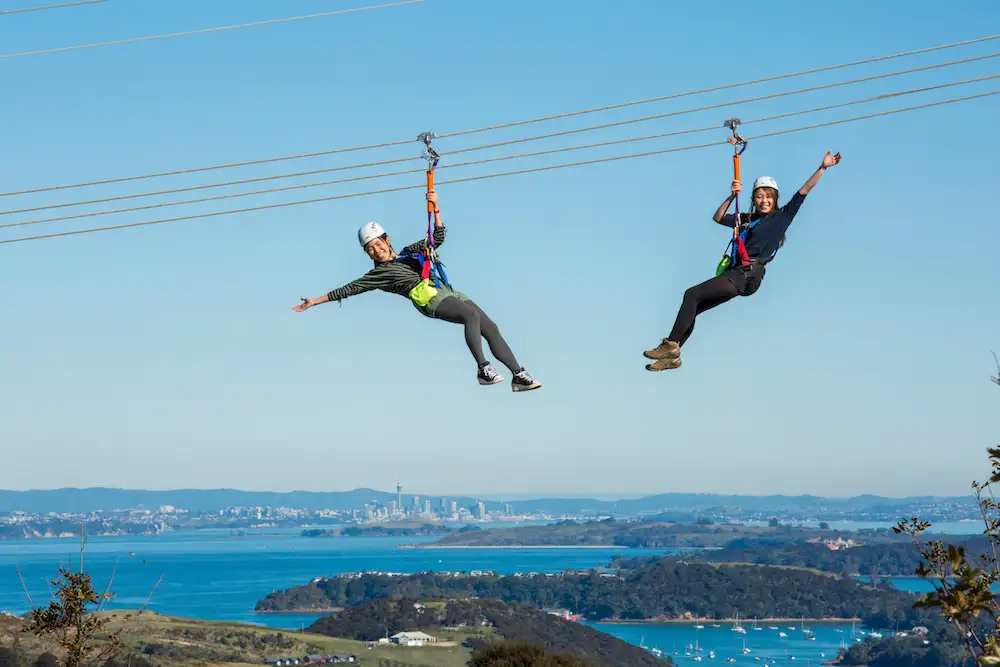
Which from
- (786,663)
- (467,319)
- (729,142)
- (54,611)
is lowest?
(786,663)

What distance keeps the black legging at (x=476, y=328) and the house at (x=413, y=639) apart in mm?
157826

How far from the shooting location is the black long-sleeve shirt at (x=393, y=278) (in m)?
13.3

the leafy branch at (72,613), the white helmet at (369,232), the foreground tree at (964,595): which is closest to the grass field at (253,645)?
the leafy branch at (72,613)

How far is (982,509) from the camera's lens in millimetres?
11766

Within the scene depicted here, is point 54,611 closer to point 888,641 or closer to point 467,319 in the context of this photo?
point 467,319

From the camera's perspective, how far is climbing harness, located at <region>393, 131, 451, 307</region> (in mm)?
13109

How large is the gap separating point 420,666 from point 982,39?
469 ft

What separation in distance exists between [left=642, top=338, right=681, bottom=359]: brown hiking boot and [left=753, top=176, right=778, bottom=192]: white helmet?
191 cm

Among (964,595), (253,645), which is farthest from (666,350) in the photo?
(253,645)

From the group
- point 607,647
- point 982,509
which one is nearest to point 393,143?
point 982,509

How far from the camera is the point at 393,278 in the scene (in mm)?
13320

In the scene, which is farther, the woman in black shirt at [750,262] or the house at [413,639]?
the house at [413,639]

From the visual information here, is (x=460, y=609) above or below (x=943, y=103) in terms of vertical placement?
below

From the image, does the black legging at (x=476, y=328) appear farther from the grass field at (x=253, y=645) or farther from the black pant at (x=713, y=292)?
the grass field at (x=253, y=645)
